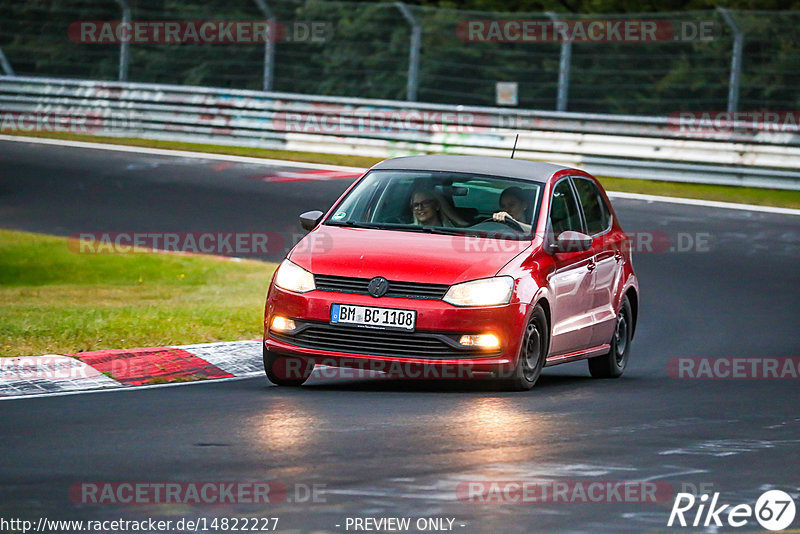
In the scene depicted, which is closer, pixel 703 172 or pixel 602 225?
pixel 602 225

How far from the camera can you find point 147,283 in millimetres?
16391

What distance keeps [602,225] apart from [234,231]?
8.23 m

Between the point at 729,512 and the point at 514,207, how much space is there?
4457mm

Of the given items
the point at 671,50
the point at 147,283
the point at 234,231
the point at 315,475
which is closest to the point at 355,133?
the point at 671,50

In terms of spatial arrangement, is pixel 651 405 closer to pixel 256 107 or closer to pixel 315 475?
pixel 315 475

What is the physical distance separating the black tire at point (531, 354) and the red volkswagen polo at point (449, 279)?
0.04ft

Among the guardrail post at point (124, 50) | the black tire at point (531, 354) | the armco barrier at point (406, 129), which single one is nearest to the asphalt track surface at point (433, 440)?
the black tire at point (531, 354)

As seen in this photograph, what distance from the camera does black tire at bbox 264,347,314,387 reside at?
10.1m

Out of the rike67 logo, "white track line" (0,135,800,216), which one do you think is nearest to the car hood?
the rike67 logo

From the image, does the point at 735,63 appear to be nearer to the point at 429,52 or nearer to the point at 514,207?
the point at 429,52

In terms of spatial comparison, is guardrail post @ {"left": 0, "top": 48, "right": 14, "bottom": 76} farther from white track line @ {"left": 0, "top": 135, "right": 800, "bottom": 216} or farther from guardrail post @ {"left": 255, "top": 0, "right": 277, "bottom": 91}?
guardrail post @ {"left": 255, "top": 0, "right": 277, "bottom": 91}

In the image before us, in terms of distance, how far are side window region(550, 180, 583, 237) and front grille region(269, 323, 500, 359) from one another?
4.99ft

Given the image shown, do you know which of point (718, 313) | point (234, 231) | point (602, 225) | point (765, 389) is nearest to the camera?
point (765, 389)

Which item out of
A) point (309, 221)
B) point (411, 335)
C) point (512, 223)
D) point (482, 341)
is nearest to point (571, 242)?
point (512, 223)
